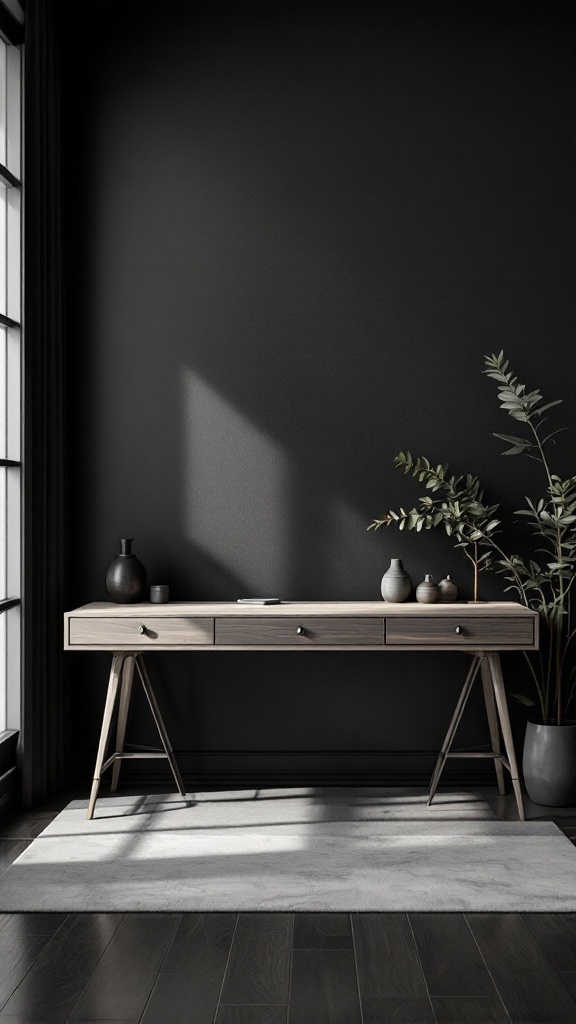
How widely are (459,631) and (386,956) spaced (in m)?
1.36

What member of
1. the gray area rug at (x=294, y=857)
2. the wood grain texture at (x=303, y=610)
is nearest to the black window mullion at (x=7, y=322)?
the wood grain texture at (x=303, y=610)

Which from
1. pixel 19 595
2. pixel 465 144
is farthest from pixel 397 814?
pixel 465 144

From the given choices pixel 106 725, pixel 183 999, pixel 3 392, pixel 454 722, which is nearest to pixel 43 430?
pixel 3 392

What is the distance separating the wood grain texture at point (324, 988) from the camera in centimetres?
212

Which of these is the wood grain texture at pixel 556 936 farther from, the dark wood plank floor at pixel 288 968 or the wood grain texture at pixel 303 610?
the wood grain texture at pixel 303 610

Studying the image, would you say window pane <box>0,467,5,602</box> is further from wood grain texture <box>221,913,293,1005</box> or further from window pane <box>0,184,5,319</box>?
wood grain texture <box>221,913,293,1005</box>

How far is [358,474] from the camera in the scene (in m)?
3.98

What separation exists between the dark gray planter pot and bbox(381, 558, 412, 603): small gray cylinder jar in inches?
30.6

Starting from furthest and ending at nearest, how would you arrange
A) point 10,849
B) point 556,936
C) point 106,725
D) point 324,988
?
point 106,725
point 10,849
point 556,936
point 324,988

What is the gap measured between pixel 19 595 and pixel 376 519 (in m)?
1.56

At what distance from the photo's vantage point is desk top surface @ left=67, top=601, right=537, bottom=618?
A: 349 cm

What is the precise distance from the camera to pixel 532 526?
3.98 metres

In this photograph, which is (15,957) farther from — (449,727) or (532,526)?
(532,526)

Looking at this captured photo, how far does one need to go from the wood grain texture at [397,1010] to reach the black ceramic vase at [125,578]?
197 cm
